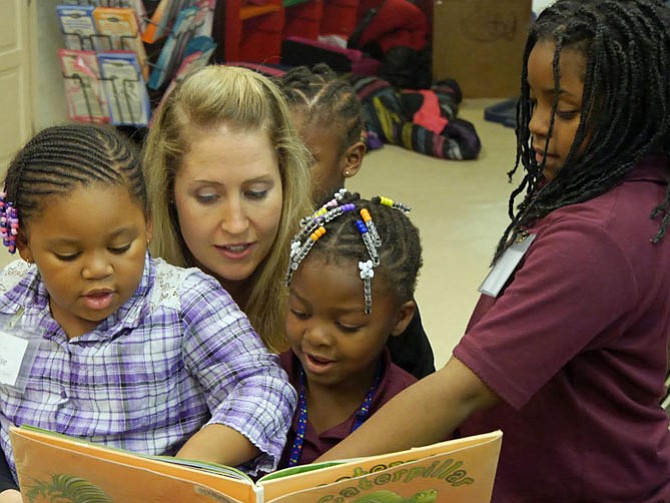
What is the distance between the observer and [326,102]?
2.33 meters

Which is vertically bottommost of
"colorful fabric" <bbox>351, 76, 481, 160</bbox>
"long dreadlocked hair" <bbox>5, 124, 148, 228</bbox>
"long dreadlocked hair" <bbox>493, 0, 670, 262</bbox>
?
"colorful fabric" <bbox>351, 76, 481, 160</bbox>

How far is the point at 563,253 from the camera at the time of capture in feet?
4.42

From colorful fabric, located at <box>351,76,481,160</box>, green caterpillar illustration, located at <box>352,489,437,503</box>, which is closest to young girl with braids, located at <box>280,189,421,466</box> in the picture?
green caterpillar illustration, located at <box>352,489,437,503</box>

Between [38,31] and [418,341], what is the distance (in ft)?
12.3

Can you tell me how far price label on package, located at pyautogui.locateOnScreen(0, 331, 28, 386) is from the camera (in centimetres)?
155

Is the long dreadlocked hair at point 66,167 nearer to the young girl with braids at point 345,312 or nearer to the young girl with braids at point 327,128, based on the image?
the young girl with braids at point 345,312

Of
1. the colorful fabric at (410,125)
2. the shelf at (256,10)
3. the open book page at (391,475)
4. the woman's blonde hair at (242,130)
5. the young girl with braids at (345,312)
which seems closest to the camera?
the open book page at (391,475)

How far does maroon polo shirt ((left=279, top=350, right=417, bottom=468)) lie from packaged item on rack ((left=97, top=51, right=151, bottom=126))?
3342 millimetres

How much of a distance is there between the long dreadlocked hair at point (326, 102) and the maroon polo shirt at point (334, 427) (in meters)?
0.76

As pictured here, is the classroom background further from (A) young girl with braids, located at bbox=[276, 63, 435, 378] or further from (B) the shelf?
(A) young girl with braids, located at bbox=[276, 63, 435, 378]

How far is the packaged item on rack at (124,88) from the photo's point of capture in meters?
4.75

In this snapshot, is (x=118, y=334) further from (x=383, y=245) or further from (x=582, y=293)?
(x=582, y=293)

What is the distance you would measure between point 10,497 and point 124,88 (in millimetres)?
→ 3584

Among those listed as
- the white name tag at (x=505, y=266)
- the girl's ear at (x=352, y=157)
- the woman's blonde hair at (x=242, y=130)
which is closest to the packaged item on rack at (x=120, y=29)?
the girl's ear at (x=352, y=157)
